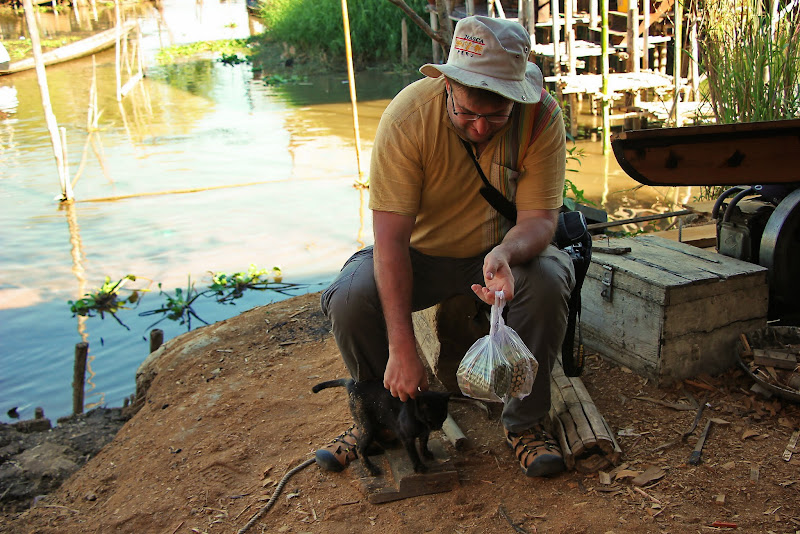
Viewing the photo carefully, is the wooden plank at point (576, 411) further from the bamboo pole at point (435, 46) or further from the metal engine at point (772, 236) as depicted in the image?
the bamboo pole at point (435, 46)

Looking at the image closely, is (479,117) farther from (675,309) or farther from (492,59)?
(675,309)

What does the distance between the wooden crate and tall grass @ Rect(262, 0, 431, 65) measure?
A: 16.2 m

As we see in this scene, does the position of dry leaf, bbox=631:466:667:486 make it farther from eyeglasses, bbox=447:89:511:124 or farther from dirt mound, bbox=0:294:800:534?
eyeglasses, bbox=447:89:511:124

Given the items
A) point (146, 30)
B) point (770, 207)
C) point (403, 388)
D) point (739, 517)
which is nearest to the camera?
point (739, 517)

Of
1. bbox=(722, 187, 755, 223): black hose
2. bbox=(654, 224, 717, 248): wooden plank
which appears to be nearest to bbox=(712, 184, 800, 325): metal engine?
bbox=(722, 187, 755, 223): black hose

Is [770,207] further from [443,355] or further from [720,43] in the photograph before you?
[720,43]

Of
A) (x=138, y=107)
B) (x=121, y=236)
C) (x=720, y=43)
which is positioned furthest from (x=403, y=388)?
(x=138, y=107)

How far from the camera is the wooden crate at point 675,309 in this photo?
2855 mm

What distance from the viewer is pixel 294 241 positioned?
26.5 feet

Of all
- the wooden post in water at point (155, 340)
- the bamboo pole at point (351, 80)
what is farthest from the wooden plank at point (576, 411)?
the bamboo pole at point (351, 80)

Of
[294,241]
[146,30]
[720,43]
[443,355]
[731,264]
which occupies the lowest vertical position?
[294,241]

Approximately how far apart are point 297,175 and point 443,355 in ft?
26.8

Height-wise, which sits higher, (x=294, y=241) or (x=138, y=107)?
(x=138, y=107)

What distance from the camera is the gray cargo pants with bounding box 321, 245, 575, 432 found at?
2391 mm
